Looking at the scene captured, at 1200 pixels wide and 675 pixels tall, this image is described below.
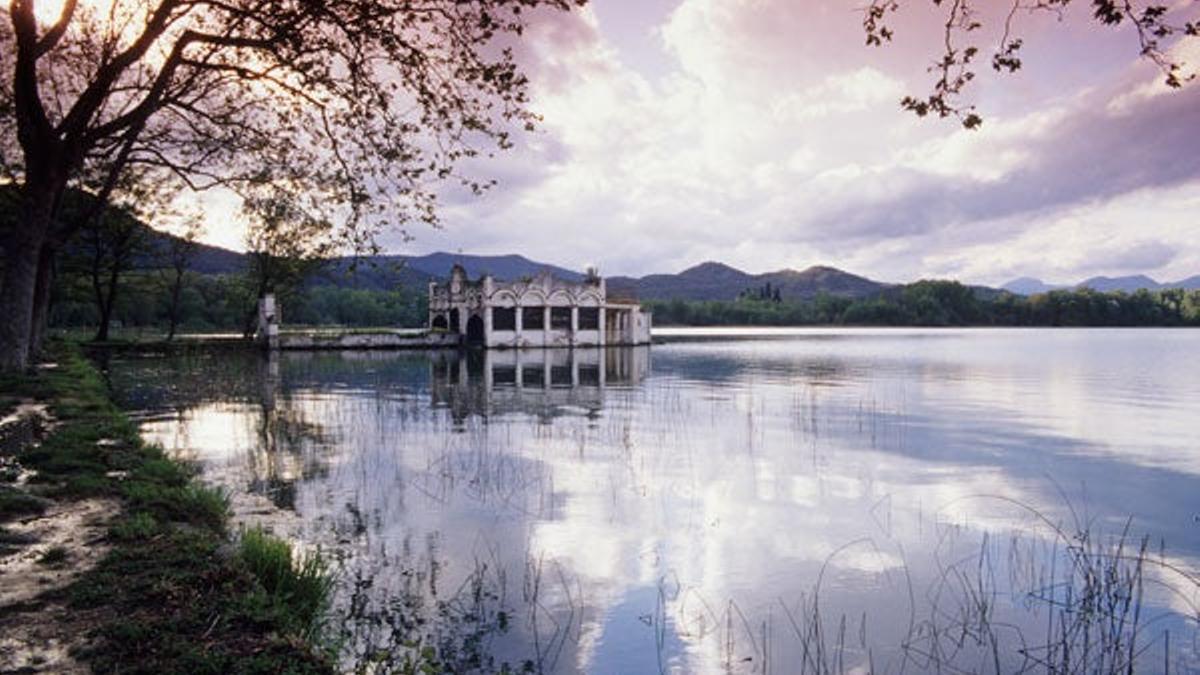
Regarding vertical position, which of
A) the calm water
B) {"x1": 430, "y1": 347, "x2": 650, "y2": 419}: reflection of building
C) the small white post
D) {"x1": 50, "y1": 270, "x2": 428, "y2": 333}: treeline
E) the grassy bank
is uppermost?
{"x1": 50, "y1": 270, "x2": 428, "y2": 333}: treeline

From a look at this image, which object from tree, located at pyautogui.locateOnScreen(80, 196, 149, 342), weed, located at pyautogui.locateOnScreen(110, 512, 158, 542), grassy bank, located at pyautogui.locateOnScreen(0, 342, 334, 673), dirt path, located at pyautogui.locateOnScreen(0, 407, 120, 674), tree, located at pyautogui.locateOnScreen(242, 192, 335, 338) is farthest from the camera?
tree, located at pyautogui.locateOnScreen(242, 192, 335, 338)

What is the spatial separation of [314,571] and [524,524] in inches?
198

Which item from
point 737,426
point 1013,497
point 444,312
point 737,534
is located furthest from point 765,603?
point 444,312

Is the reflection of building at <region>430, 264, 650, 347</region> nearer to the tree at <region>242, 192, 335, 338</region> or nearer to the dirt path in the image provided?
the tree at <region>242, 192, 335, 338</region>

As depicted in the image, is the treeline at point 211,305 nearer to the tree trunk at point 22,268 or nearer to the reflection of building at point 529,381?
the reflection of building at point 529,381

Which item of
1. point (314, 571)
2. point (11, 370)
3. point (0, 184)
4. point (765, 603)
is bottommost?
point (765, 603)

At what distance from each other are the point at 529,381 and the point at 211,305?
9026cm

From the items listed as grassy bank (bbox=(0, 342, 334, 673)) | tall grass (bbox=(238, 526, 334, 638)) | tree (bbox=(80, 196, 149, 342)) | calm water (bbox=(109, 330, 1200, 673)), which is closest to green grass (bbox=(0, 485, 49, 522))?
grassy bank (bbox=(0, 342, 334, 673))

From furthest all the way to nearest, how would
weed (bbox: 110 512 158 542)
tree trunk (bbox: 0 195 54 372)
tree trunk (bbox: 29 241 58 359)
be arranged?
tree trunk (bbox: 29 241 58 359) < tree trunk (bbox: 0 195 54 372) < weed (bbox: 110 512 158 542)

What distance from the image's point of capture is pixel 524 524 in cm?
1327

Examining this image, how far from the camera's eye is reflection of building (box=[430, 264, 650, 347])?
82.6m

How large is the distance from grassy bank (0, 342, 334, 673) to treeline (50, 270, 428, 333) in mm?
6621

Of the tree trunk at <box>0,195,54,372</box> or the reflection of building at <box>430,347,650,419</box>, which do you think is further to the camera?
the reflection of building at <box>430,347,650,419</box>

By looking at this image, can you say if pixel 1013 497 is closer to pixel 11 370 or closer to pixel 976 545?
pixel 976 545
